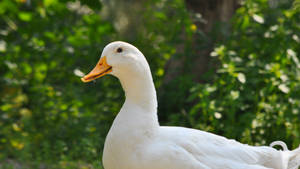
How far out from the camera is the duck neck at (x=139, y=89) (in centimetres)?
360

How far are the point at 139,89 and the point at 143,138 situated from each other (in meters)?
0.34

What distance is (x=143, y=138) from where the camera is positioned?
3521 mm

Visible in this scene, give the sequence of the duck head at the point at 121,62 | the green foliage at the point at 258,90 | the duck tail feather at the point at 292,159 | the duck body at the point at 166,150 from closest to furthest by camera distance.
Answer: the duck body at the point at 166,150 < the duck head at the point at 121,62 < the duck tail feather at the point at 292,159 < the green foliage at the point at 258,90

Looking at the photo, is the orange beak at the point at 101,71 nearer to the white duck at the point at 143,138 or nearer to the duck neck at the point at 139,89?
the white duck at the point at 143,138

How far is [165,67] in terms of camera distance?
22.8 feet

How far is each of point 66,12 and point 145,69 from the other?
3.47 metres

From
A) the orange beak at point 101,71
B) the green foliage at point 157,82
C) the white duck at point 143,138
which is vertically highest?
the orange beak at point 101,71

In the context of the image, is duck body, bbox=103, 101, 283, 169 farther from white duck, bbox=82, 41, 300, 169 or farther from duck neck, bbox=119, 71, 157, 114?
duck neck, bbox=119, 71, 157, 114

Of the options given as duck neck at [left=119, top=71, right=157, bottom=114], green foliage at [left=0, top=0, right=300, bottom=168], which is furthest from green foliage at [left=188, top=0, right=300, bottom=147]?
duck neck at [left=119, top=71, right=157, bottom=114]

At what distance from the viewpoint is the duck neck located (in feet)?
11.8

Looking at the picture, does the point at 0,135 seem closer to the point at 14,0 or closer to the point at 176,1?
the point at 14,0

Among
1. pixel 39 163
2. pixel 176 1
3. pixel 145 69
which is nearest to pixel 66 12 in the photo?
pixel 176 1

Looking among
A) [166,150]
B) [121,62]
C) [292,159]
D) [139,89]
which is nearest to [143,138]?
[166,150]

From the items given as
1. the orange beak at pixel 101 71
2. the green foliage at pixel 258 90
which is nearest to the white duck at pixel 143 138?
the orange beak at pixel 101 71
